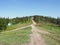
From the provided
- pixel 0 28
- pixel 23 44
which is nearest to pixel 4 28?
pixel 0 28

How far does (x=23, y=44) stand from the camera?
696 inches

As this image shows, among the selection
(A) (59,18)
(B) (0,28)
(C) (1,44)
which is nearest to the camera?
(C) (1,44)

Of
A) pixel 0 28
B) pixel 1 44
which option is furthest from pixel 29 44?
pixel 0 28

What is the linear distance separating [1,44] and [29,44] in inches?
102

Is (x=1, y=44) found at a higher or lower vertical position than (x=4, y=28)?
higher

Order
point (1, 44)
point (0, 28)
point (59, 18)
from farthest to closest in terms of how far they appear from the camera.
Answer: point (59, 18)
point (0, 28)
point (1, 44)

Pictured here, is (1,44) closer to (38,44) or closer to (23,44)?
(23,44)

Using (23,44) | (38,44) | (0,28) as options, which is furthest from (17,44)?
(0,28)

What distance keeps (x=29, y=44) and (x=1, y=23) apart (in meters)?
36.8

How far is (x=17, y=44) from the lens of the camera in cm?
1756

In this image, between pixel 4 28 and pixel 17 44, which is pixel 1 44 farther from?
pixel 4 28

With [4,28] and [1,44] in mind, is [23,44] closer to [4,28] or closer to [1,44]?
[1,44]

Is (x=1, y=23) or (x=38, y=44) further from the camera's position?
(x=1, y=23)

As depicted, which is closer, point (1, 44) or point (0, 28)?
point (1, 44)
